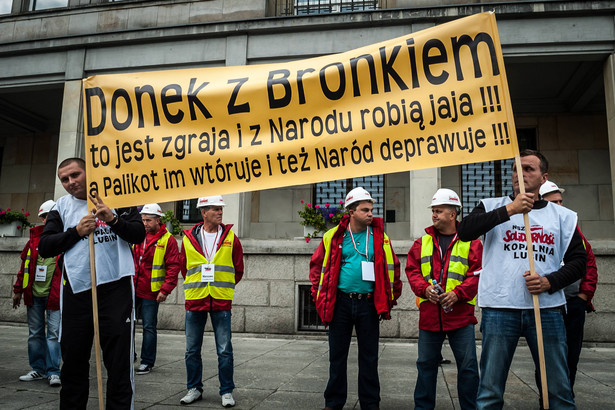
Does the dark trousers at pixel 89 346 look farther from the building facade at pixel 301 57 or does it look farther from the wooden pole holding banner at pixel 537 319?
the building facade at pixel 301 57

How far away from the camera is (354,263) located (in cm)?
444

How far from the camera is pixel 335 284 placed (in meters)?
4.38

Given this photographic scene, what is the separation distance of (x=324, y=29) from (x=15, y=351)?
27.2ft

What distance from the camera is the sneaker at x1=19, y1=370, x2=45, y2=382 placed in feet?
18.2

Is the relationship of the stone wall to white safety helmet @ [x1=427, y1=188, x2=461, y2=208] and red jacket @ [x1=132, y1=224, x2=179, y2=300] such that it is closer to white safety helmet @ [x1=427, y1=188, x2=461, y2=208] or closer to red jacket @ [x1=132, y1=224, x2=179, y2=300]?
red jacket @ [x1=132, y1=224, x2=179, y2=300]

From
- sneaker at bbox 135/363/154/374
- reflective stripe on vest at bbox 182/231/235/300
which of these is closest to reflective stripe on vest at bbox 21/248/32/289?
sneaker at bbox 135/363/154/374

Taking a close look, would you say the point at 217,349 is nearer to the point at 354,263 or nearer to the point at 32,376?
the point at 354,263

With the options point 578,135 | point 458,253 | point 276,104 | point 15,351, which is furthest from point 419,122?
point 578,135

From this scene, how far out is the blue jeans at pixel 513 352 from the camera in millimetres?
2994


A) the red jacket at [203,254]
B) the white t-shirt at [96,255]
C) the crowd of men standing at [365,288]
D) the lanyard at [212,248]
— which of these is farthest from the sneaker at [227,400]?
the white t-shirt at [96,255]

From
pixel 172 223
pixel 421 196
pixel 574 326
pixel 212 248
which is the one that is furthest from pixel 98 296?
pixel 172 223

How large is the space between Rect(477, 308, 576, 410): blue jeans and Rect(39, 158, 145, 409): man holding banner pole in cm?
255

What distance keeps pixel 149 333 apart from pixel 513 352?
461 centimetres

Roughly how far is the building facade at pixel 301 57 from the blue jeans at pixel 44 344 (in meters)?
4.04
